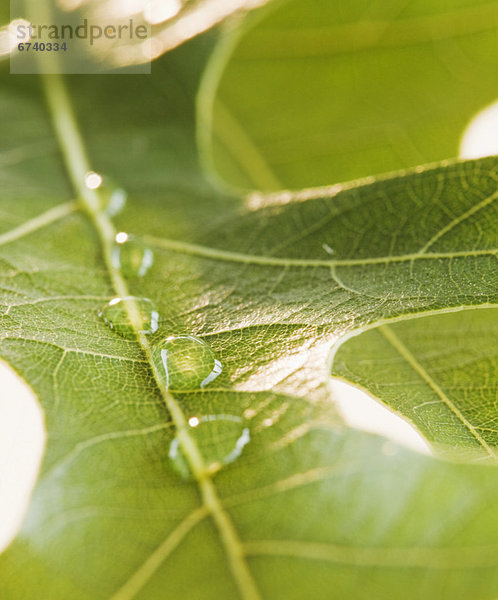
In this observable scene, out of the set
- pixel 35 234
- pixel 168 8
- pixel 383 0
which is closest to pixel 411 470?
pixel 35 234

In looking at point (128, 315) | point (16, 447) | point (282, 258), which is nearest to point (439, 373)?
point (282, 258)

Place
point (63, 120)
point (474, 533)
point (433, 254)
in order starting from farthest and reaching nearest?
1. point (63, 120)
2. point (433, 254)
3. point (474, 533)

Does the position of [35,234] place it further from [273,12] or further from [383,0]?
[383,0]

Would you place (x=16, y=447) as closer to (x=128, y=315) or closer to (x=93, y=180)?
(x=128, y=315)

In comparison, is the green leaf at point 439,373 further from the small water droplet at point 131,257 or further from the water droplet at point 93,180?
the water droplet at point 93,180

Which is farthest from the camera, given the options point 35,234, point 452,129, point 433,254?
point 452,129

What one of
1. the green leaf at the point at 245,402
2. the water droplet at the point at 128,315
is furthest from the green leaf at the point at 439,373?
the water droplet at the point at 128,315

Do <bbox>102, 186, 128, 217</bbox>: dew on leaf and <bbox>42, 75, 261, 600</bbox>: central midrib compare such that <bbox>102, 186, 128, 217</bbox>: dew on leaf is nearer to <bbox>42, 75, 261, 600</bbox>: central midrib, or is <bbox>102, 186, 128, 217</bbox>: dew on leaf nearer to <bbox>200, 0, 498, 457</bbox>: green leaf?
<bbox>42, 75, 261, 600</bbox>: central midrib
